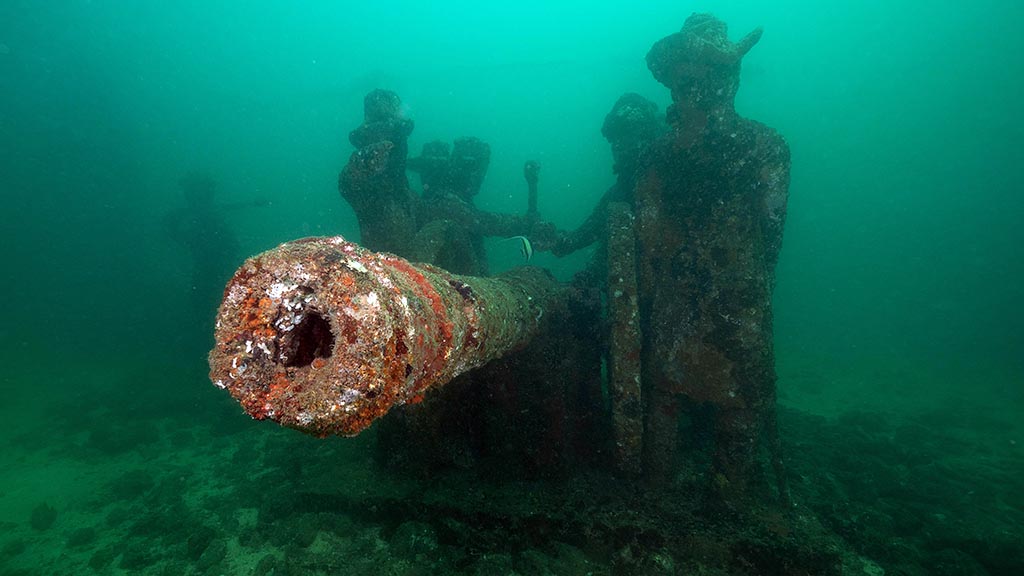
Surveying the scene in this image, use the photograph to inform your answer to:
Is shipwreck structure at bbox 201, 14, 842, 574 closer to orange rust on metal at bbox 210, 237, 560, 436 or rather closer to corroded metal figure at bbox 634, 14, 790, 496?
corroded metal figure at bbox 634, 14, 790, 496

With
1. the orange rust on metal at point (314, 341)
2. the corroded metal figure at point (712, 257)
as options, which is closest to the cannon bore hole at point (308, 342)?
the orange rust on metal at point (314, 341)

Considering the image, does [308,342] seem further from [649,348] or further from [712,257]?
[712,257]

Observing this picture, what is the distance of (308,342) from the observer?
1777 mm

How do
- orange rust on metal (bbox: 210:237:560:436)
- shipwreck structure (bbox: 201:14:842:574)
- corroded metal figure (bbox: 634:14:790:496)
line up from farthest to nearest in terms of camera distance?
corroded metal figure (bbox: 634:14:790:496)
shipwreck structure (bbox: 201:14:842:574)
orange rust on metal (bbox: 210:237:560:436)

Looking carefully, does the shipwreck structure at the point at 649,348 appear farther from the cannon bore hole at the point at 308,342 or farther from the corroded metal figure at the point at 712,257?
the cannon bore hole at the point at 308,342

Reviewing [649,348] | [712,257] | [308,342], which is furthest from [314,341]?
[712,257]

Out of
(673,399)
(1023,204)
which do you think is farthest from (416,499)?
(1023,204)

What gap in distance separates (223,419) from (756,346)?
1395cm

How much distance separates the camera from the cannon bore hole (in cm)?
169

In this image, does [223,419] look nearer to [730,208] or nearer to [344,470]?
[344,470]

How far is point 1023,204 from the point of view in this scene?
69938 millimetres

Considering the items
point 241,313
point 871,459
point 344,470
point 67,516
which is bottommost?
point 67,516

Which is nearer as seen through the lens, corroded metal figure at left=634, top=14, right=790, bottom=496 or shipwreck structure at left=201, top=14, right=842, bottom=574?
shipwreck structure at left=201, top=14, right=842, bottom=574

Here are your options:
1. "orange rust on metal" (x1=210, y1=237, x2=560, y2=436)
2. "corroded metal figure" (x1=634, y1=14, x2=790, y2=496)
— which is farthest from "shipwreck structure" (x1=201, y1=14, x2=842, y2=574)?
"orange rust on metal" (x1=210, y1=237, x2=560, y2=436)
